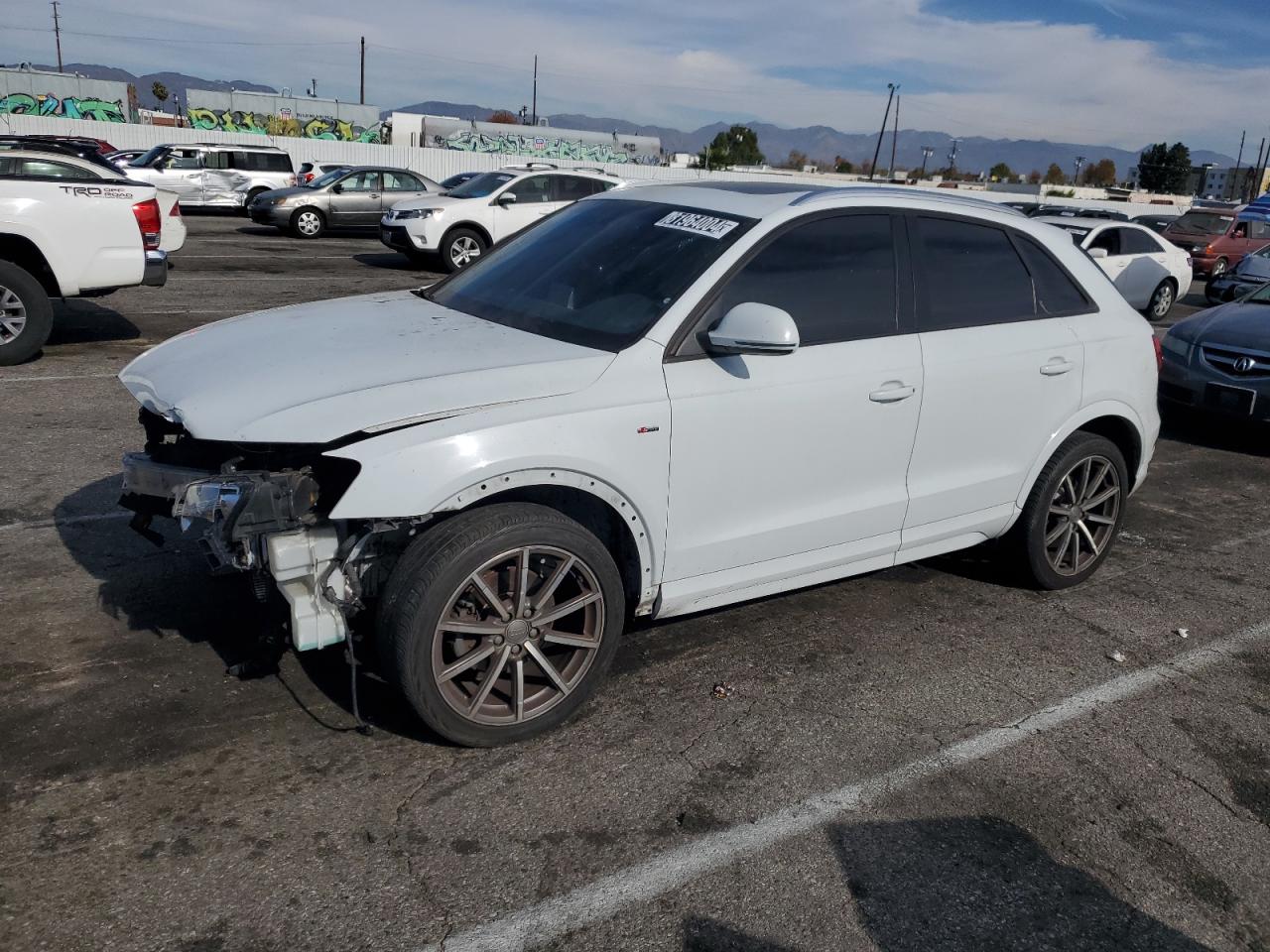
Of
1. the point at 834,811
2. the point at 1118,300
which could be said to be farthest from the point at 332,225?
the point at 834,811

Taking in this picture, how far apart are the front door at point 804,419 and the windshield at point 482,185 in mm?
15043

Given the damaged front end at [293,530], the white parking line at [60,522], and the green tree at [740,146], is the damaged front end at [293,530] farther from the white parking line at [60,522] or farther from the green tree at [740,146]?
the green tree at [740,146]

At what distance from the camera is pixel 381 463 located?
10.4ft

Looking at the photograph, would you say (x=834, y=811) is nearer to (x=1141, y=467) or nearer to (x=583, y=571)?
(x=583, y=571)

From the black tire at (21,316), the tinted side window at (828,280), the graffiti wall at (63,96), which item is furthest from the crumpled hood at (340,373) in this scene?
the graffiti wall at (63,96)

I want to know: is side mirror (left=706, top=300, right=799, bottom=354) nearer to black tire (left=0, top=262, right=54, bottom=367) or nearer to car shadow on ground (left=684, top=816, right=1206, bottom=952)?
car shadow on ground (left=684, top=816, right=1206, bottom=952)

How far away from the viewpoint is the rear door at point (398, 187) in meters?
23.5

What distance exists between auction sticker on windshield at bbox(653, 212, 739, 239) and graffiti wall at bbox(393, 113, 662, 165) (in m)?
54.5

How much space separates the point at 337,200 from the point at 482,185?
5708mm

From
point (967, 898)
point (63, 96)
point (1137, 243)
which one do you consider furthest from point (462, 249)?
point (63, 96)

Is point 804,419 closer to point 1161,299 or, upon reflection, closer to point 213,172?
point 1161,299

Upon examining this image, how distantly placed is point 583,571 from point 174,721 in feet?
4.91

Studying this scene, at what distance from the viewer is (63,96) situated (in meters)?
57.0

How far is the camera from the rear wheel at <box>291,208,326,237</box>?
22548mm
